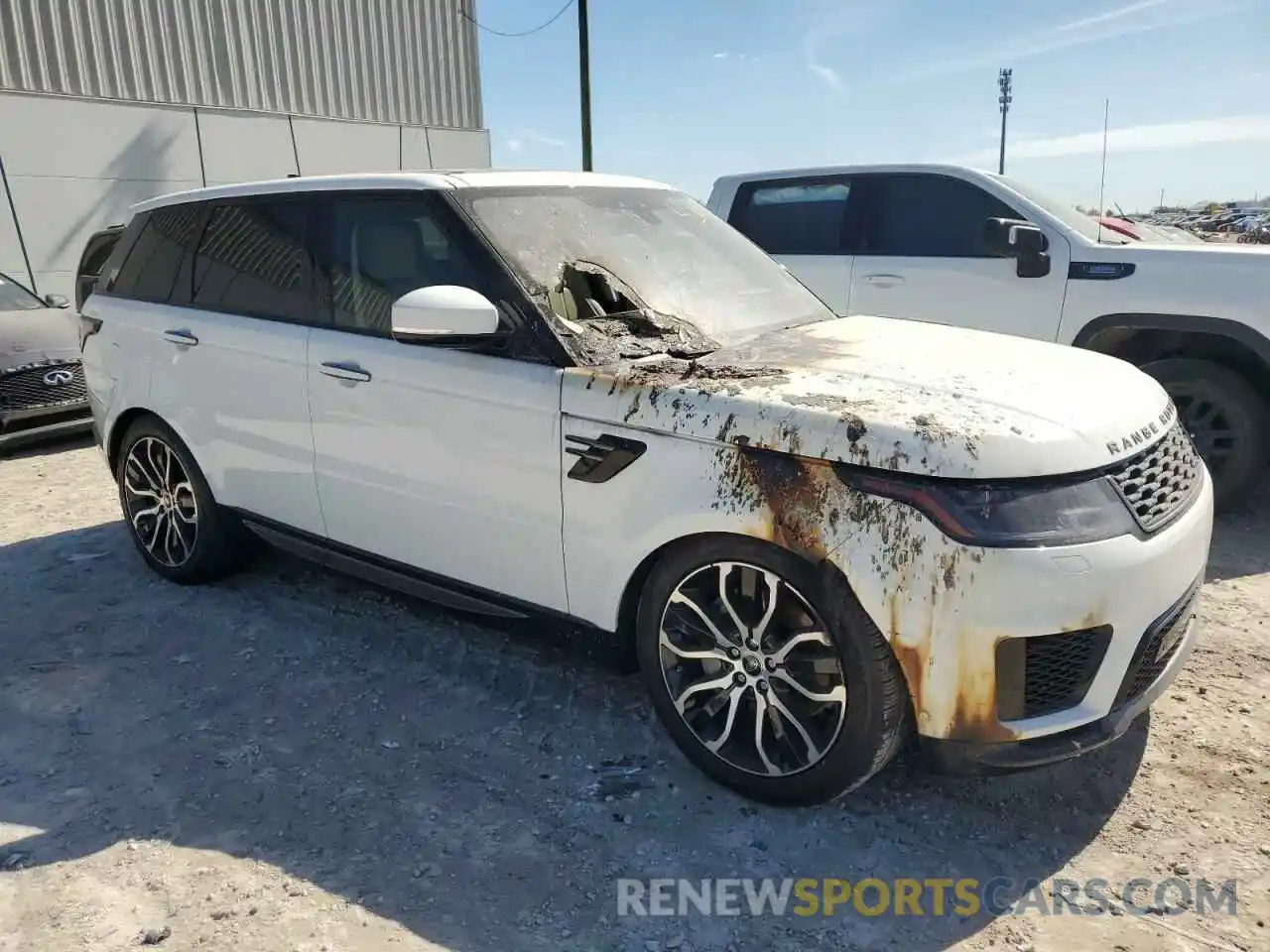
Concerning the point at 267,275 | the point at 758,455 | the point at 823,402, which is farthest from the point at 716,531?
the point at 267,275

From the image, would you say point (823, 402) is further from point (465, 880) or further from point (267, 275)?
point (267, 275)

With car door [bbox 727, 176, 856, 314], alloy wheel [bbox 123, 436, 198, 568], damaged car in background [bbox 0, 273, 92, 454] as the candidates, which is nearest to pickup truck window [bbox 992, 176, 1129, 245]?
car door [bbox 727, 176, 856, 314]

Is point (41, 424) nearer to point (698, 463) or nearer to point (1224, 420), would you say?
point (698, 463)

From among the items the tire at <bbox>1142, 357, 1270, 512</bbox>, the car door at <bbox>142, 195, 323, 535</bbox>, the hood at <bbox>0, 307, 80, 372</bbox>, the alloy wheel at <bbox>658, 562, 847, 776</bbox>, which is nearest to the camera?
the alloy wheel at <bbox>658, 562, 847, 776</bbox>

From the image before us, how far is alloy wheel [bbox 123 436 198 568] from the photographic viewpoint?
176 inches

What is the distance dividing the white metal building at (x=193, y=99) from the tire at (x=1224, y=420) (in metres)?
12.8

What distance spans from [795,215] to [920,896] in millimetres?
5235

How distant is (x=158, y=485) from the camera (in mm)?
4586

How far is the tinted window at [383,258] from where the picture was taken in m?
3.32

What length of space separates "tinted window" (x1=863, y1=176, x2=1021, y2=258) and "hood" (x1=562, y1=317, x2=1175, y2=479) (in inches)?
121

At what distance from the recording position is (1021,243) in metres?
5.55

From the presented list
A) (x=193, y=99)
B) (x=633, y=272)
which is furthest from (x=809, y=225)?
(x=193, y=99)

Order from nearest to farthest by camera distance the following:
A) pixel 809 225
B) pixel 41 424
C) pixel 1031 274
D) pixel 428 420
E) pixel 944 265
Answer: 1. pixel 428 420
2. pixel 1031 274
3. pixel 944 265
4. pixel 809 225
5. pixel 41 424

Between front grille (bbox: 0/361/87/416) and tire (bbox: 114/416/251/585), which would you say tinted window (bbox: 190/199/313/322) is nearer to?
tire (bbox: 114/416/251/585)
